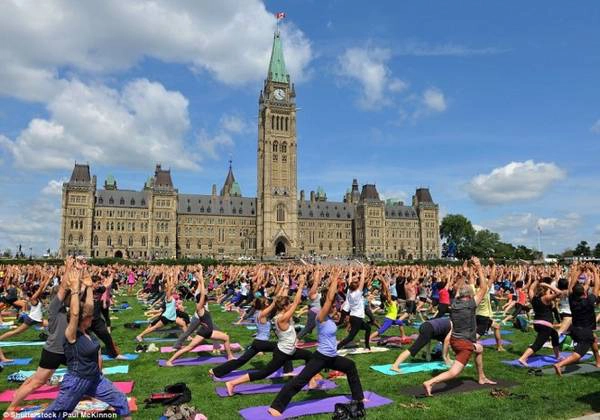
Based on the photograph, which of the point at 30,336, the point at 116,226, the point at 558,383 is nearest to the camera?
the point at 558,383

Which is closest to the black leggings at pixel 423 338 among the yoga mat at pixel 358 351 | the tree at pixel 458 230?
the yoga mat at pixel 358 351

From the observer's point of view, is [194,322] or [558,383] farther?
[194,322]

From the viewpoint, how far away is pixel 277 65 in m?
117

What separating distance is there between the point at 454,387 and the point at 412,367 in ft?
6.13

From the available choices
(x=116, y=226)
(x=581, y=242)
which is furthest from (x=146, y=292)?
(x=581, y=242)

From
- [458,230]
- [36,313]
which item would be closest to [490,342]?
[36,313]

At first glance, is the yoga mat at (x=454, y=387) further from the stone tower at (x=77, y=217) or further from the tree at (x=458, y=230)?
the tree at (x=458, y=230)

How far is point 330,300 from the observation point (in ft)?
25.4

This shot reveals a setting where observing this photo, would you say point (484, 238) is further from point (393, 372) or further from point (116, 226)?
point (393, 372)

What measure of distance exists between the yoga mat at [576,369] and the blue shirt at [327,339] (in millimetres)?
5933

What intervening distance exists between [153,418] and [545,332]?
30.4 feet

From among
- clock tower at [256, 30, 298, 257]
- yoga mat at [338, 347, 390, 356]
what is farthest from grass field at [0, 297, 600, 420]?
clock tower at [256, 30, 298, 257]

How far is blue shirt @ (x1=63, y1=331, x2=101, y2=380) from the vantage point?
21.3ft

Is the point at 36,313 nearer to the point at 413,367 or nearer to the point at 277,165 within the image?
the point at 413,367
